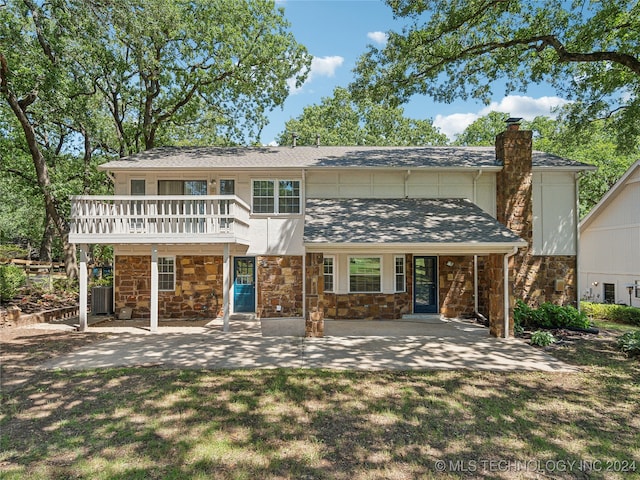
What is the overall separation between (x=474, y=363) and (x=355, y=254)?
5493 mm

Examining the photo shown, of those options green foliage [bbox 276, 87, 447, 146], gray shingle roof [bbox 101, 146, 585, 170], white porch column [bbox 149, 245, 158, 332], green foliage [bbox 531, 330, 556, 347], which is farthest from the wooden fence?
green foliage [bbox 276, 87, 447, 146]

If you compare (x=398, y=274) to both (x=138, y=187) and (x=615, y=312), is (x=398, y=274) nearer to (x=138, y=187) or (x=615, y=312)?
(x=615, y=312)

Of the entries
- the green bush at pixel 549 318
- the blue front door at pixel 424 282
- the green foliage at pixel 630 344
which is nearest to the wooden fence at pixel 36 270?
the blue front door at pixel 424 282

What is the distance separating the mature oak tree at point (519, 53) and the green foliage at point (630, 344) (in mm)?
6858

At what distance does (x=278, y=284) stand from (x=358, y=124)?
24451 millimetres

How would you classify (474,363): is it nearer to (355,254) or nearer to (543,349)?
(543,349)

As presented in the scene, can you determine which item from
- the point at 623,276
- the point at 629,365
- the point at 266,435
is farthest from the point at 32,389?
the point at 623,276

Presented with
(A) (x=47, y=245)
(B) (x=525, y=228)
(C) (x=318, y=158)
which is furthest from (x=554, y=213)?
(A) (x=47, y=245)

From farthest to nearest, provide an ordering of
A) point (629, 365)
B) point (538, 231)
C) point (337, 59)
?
point (337, 59)
point (538, 231)
point (629, 365)

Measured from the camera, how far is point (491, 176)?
12.0 metres

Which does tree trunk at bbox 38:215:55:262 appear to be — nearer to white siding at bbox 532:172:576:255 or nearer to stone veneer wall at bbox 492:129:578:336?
stone veneer wall at bbox 492:129:578:336

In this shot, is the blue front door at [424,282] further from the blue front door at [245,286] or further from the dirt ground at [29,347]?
the dirt ground at [29,347]

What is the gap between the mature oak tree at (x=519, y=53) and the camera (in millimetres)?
10102

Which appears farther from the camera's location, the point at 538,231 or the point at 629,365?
the point at 538,231
